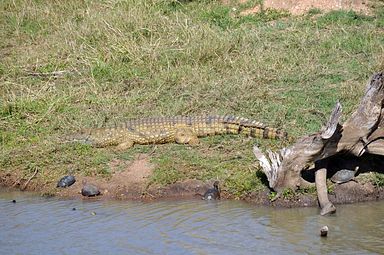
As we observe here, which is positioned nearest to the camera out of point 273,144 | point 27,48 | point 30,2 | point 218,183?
point 218,183

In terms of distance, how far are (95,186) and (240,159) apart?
140 centimetres

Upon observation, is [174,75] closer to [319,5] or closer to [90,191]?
[90,191]

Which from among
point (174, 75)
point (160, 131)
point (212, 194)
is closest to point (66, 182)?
point (160, 131)

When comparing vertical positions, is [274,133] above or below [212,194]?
above

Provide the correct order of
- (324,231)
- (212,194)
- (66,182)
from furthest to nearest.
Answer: (66,182) < (212,194) < (324,231)

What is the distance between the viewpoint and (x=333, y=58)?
10.0 metres

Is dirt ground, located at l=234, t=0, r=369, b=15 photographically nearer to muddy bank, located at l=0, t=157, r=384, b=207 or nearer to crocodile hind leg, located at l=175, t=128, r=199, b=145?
crocodile hind leg, located at l=175, t=128, r=199, b=145

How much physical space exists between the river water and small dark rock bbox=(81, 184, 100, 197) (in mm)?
134

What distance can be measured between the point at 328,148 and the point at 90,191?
2.27 meters

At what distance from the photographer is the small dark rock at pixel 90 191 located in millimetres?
7434

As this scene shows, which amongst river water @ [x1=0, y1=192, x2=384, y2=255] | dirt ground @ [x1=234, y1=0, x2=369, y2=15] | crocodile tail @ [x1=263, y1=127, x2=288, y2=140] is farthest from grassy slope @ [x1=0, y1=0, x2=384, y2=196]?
river water @ [x1=0, y1=192, x2=384, y2=255]

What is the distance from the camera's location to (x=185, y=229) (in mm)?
6406

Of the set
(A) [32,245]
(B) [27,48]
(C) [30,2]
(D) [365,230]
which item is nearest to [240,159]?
(D) [365,230]

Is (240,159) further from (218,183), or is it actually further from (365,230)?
(365,230)
